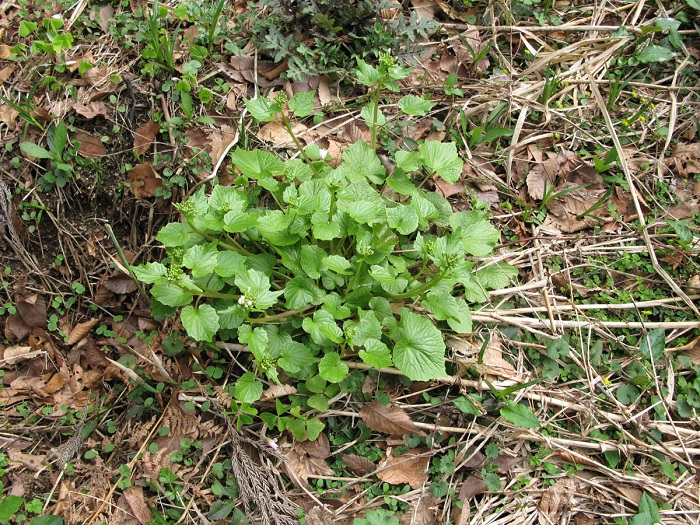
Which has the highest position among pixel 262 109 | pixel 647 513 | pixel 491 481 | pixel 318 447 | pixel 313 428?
pixel 262 109

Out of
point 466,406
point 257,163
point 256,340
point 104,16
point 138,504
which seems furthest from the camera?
point 104,16

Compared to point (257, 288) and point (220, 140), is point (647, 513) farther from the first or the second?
point (220, 140)

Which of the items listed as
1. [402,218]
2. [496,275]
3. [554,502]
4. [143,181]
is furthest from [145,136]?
[554,502]

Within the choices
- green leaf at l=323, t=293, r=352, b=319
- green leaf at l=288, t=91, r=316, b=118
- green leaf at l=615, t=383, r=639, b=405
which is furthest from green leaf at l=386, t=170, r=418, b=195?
green leaf at l=615, t=383, r=639, b=405

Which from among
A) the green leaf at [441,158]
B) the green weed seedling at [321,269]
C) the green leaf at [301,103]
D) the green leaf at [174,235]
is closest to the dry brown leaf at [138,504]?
the green weed seedling at [321,269]

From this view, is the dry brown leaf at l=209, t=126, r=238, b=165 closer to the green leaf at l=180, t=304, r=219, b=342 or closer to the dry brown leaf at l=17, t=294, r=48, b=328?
the green leaf at l=180, t=304, r=219, b=342

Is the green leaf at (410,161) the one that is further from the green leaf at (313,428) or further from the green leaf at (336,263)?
the green leaf at (313,428)

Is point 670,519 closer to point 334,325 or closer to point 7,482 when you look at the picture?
point 334,325
